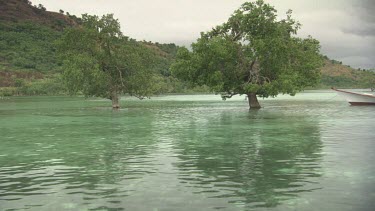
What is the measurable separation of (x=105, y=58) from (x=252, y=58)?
20918mm

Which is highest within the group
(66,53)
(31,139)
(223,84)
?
(66,53)

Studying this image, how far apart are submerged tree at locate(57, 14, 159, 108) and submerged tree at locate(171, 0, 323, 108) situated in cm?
715

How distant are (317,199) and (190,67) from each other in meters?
47.1

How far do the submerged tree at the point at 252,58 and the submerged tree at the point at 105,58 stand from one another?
23.5ft

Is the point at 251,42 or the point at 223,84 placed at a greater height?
the point at 251,42

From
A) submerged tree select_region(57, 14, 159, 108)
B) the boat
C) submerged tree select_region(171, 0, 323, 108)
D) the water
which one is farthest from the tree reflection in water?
the boat

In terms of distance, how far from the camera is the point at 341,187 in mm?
13594

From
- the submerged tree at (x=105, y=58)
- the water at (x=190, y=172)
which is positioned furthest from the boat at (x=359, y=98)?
the water at (x=190, y=172)

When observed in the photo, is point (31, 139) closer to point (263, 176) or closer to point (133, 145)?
point (133, 145)

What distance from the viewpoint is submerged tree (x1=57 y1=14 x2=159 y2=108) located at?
203ft

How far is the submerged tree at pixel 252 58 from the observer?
54.8 meters

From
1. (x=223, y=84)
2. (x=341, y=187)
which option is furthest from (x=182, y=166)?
(x=223, y=84)

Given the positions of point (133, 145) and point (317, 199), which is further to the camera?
point (133, 145)

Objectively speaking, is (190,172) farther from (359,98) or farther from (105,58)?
(359,98)
